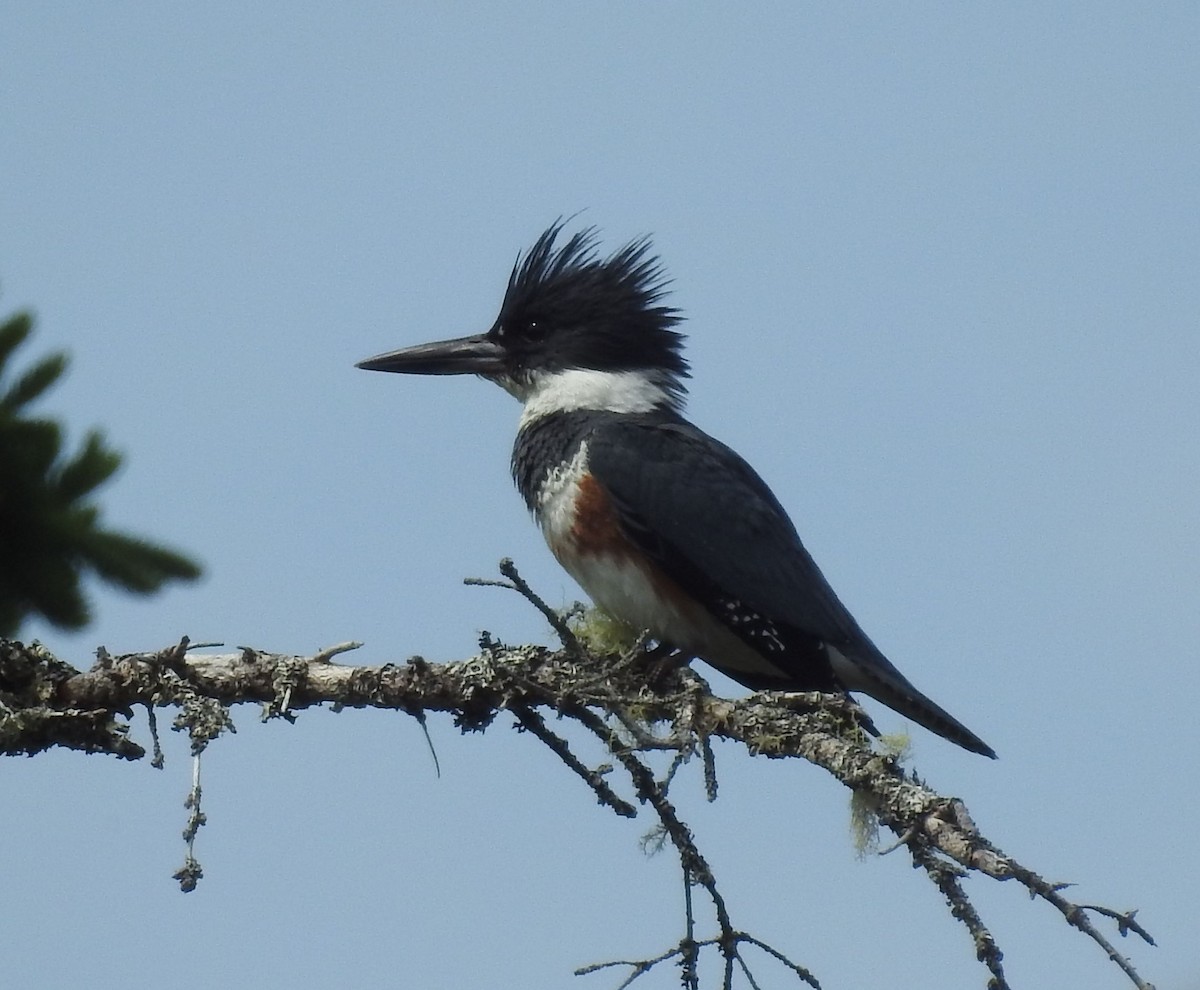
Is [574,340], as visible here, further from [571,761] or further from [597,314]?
[571,761]

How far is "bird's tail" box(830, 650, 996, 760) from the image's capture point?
420cm

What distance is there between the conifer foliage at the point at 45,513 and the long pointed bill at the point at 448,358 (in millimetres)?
2557

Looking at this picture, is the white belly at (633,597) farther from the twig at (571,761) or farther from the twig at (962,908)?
the twig at (962,908)

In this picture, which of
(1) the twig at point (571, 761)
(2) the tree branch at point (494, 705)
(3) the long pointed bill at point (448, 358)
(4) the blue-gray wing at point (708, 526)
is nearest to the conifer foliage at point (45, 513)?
(2) the tree branch at point (494, 705)

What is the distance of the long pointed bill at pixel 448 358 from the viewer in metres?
5.33

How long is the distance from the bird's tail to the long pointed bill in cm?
170

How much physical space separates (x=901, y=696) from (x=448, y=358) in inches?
79.7

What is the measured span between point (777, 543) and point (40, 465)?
2.36 metres

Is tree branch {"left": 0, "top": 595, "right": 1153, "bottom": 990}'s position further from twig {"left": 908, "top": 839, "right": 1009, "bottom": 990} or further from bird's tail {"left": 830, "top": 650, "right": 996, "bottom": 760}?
bird's tail {"left": 830, "top": 650, "right": 996, "bottom": 760}

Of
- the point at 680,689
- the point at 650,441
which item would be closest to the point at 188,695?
the point at 680,689

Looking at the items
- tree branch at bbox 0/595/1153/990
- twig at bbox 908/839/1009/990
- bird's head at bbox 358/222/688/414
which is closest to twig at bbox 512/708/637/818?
tree branch at bbox 0/595/1153/990

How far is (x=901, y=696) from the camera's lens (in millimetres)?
4242

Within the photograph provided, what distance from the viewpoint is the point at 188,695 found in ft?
9.91

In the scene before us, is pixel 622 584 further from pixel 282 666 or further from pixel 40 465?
pixel 40 465
